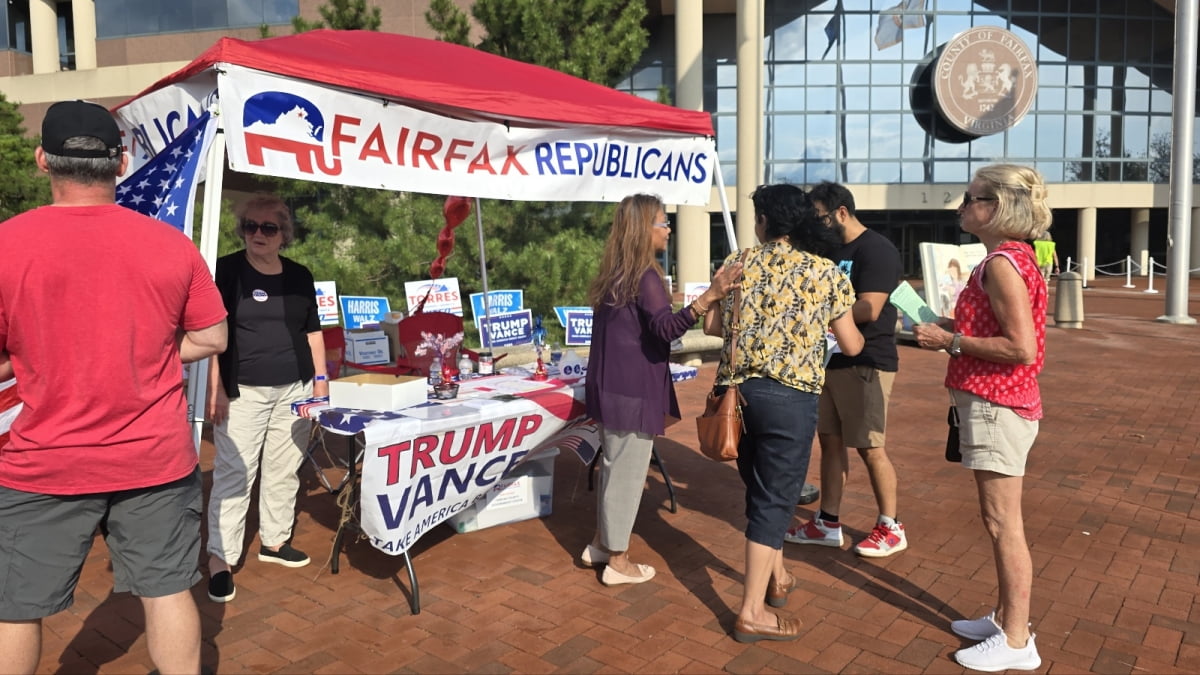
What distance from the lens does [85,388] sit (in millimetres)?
2139

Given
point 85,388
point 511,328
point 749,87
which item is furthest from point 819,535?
point 749,87

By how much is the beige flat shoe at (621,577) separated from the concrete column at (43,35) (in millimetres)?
28711

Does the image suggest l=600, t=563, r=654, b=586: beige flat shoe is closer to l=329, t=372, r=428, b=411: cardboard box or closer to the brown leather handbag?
the brown leather handbag

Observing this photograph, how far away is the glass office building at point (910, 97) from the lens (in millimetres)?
28875

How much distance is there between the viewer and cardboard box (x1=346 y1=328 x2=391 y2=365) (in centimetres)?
638

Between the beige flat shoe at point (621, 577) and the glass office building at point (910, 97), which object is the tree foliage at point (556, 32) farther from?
the glass office building at point (910, 97)

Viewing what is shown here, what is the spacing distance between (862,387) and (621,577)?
1.50 meters

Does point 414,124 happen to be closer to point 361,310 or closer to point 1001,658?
point 1001,658

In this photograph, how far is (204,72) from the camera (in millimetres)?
3447

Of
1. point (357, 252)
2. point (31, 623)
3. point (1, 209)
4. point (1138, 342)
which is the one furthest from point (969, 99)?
point (31, 623)

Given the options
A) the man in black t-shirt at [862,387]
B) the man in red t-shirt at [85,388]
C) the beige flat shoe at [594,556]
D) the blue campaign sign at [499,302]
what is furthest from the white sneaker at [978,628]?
the blue campaign sign at [499,302]

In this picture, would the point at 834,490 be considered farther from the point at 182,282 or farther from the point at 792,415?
the point at 182,282

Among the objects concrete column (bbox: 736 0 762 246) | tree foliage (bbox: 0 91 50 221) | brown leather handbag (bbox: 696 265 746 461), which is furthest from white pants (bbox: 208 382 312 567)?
concrete column (bbox: 736 0 762 246)

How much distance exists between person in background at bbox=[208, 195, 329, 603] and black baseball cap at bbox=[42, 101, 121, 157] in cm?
159
